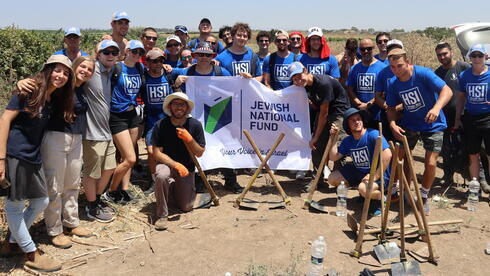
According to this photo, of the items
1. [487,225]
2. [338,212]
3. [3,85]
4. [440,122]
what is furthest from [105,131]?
[3,85]

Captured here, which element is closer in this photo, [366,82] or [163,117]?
[163,117]

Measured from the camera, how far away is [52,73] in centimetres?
418

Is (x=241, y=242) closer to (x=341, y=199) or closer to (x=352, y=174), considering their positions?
(x=341, y=199)

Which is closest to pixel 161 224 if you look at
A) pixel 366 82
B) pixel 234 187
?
pixel 234 187

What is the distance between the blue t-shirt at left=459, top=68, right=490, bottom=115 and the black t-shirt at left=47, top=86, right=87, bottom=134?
18.0 feet

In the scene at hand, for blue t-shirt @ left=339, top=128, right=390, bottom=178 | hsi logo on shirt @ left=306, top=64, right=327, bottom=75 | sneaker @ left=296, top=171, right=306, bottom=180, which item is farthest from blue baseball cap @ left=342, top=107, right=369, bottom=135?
sneaker @ left=296, top=171, right=306, bottom=180

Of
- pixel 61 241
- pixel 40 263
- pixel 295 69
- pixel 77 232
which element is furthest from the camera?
pixel 295 69

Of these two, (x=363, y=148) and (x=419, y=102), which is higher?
(x=419, y=102)

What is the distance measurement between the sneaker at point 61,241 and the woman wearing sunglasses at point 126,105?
122 cm

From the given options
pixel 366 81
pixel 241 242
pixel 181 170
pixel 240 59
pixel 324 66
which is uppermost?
pixel 240 59

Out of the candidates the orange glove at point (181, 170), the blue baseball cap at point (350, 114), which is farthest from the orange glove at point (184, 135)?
the blue baseball cap at point (350, 114)

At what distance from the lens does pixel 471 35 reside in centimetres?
873

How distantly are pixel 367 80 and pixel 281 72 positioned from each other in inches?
54.7

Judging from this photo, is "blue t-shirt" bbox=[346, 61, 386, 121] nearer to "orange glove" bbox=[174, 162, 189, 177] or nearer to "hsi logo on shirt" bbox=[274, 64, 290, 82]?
"hsi logo on shirt" bbox=[274, 64, 290, 82]
